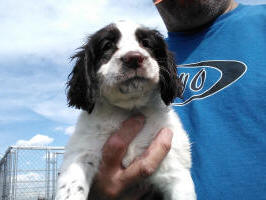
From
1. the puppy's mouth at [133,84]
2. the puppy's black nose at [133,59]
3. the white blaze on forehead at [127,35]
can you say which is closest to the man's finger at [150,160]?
the puppy's mouth at [133,84]

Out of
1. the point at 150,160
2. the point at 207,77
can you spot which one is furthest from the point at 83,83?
the point at 207,77

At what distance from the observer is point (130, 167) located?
2.94 meters

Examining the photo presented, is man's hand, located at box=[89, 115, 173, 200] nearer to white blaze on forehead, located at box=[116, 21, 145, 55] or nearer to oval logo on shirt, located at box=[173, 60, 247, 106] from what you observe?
oval logo on shirt, located at box=[173, 60, 247, 106]

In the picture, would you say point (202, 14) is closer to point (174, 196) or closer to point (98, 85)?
point (98, 85)

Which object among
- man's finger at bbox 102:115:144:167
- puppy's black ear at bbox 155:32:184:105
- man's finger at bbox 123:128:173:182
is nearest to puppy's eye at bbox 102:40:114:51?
puppy's black ear at bbox 155:32:184:105

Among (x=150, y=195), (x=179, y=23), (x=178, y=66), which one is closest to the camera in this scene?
(x=150, y=195)

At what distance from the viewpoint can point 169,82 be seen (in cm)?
340

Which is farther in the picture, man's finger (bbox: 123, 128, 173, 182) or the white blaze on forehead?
the white blaze on forehead

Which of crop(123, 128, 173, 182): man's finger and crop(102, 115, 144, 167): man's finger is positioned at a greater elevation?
crop(102, 115, 144, 167): man's finger

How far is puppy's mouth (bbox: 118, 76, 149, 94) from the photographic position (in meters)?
3.02

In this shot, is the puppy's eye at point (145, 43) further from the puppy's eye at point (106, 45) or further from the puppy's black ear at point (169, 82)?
the puppy's eye at point (106, 45)

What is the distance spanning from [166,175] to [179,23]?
A: 208 centimetres

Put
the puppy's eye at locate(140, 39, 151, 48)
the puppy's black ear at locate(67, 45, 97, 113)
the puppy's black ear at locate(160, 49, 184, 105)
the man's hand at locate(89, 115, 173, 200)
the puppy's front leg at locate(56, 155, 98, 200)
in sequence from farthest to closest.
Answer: the puppy's eye at locate(140, 39, 151, 48)
the puppy's black ear at locate(160, 49, 184, 105)
the puppy's black ear at locate(67, 45, 97, 113)
the man's hand at locate(89, 115, 173, 200)
the puppy's front leg at locate(56, 155, 98, 200)

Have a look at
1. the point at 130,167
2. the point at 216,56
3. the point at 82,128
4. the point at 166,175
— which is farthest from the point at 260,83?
the point at 82,128
